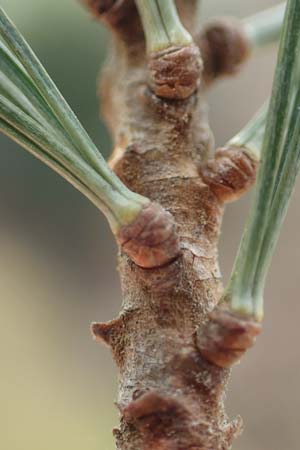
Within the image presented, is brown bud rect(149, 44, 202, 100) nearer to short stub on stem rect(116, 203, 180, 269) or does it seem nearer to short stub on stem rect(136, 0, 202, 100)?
short stub on stem rect(136, 0, 202, 100)

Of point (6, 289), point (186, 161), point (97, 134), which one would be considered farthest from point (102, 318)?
point (186, 161)

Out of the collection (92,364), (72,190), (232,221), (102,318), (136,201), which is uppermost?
(72,190)

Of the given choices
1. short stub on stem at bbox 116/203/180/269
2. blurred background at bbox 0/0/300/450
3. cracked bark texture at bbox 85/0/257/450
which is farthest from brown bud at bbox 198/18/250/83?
blurred background at bbox 0/0/300/450

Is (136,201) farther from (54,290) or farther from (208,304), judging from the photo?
(54,290)

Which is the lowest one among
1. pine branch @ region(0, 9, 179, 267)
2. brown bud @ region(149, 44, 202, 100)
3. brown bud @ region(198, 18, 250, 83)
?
pine branch @ region(0, 9, 179, 267)

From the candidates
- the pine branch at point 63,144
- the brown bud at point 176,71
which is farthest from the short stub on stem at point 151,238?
the brown bud at point 176,71

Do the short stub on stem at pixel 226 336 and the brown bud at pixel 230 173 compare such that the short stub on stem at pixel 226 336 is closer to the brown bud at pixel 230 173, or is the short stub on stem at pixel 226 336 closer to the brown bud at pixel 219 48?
the brown bud at pixel 230 173
